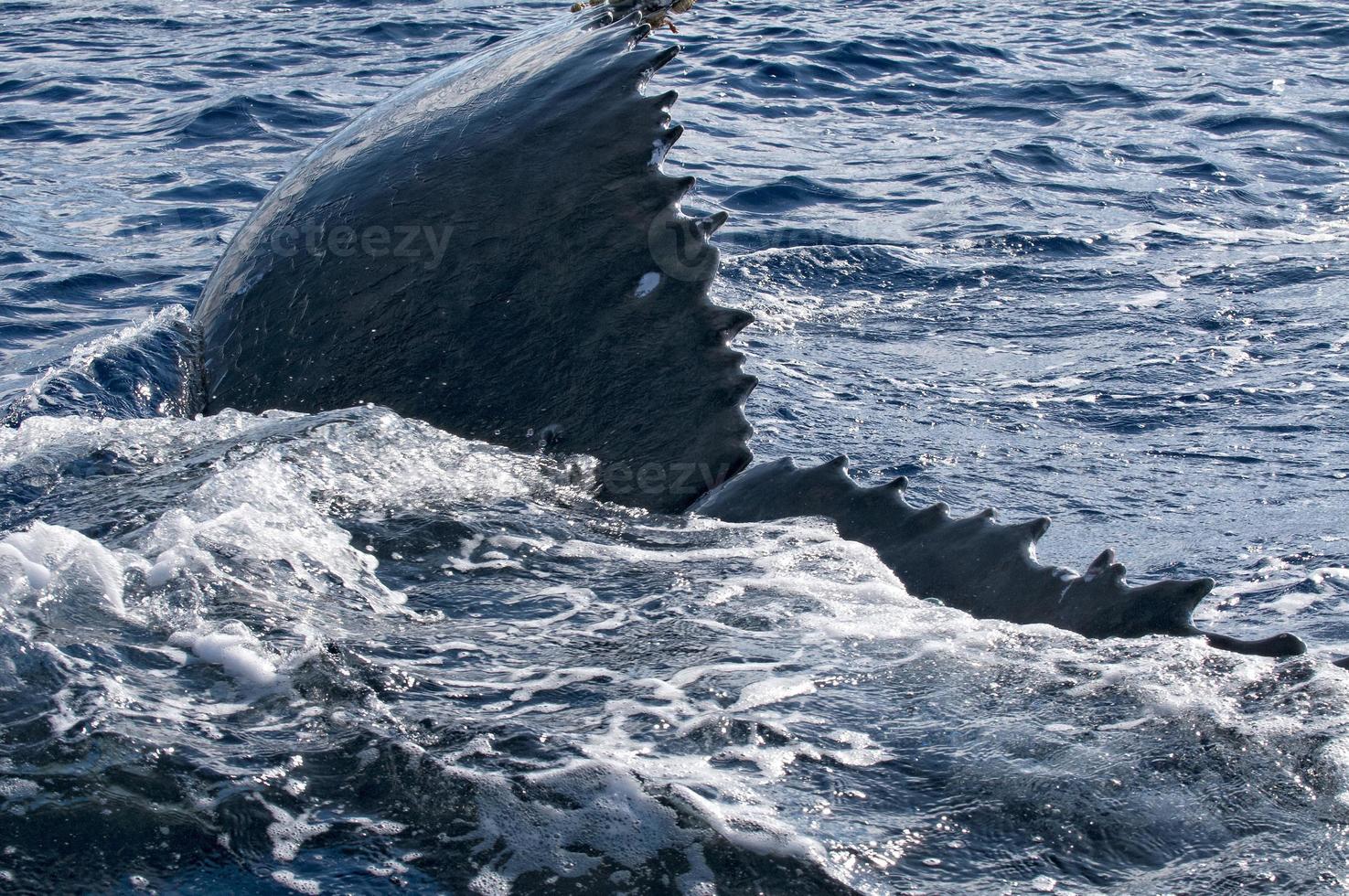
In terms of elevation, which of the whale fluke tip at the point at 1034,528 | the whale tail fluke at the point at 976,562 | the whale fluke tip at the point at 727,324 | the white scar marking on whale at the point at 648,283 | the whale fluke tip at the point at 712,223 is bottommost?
the whale tail fluke at the point at 976,562

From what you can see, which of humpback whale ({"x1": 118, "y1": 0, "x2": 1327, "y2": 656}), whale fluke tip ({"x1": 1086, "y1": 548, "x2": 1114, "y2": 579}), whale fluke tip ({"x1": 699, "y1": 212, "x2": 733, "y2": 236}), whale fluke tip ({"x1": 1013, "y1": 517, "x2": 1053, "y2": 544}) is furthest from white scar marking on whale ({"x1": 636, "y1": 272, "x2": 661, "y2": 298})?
whale fluke tip ({"x1": 1086, "y1": 548, "x2": 1114, "y2": 579})

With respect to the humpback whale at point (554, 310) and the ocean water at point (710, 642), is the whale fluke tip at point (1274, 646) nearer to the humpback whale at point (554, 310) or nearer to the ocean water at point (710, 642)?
the ocean water at point (710, 642)

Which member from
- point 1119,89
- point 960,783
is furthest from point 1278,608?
point 1119,89

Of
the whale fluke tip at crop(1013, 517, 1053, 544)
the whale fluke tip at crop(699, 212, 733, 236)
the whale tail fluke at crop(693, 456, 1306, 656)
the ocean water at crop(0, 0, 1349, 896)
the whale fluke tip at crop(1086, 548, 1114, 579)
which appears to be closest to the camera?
Result: the ocean water at crop(0, 0, 1349, 896)

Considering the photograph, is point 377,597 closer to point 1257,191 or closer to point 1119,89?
point 1257,191

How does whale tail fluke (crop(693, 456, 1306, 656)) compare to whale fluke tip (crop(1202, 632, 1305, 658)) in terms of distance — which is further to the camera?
whale tail fluke (crop(693, 456, 1306, 656))

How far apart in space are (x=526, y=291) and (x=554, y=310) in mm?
128

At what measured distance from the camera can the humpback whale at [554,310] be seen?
4.61 meters

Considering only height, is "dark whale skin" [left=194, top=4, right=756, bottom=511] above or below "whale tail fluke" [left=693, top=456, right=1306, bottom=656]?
above

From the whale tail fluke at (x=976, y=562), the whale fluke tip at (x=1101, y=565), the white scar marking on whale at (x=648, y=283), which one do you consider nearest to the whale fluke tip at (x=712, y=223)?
the white scar marking on whale at (x=648, y=283)

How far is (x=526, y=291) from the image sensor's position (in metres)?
4.78

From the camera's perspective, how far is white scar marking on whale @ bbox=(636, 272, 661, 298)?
4.69 m

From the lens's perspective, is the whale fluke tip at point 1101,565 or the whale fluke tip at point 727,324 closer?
the whale fluke tip at point 1101,565

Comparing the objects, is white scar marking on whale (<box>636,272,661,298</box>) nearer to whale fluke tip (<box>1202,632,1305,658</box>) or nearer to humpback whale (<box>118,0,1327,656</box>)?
humpback whale (<box>118,0,1327,656</box>)
